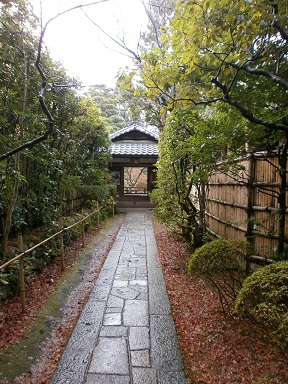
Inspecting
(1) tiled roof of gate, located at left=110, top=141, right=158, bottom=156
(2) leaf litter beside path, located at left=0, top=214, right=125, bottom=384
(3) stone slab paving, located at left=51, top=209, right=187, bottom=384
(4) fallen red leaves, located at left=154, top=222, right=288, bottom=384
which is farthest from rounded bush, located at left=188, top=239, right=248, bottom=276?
(1) tiled roof of gate, located at left=110, top=141, right=158, bottom=156

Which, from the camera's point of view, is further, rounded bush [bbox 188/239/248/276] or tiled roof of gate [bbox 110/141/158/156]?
tiled roof of gate [bbox 110/141/158/156]

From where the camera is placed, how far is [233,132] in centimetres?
360

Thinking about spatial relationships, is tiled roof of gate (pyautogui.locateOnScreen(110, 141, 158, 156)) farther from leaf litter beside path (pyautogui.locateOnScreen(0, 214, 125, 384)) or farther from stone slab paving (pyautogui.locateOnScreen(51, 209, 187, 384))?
stone slab paving (pyautogui.locateOnScreen(51, 209, 187, 384))

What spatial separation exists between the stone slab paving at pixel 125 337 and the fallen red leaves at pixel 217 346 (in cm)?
15

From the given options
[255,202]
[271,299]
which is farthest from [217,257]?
[255,202]

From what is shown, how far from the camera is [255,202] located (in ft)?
14.9

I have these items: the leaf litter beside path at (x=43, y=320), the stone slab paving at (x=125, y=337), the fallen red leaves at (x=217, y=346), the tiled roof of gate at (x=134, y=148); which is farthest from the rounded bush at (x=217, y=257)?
the tiled roof of gate at (x=134, y=148)

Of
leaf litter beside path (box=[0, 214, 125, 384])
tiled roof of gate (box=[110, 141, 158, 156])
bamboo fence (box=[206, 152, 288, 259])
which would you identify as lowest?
leaf litter beside path (box=[0, 214, 125, 384])

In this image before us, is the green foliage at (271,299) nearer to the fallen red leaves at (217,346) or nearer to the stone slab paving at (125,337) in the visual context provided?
the fallen red leaves at (217,346)

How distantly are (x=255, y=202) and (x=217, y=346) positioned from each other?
8.26 ft

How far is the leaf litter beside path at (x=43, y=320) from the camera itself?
256 centimetres

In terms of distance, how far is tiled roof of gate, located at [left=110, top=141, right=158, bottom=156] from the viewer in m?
15.0

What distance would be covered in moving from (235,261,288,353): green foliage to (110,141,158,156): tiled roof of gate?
12788 mm

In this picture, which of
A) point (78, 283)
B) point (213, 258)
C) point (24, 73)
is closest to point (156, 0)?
point (24, 73)
